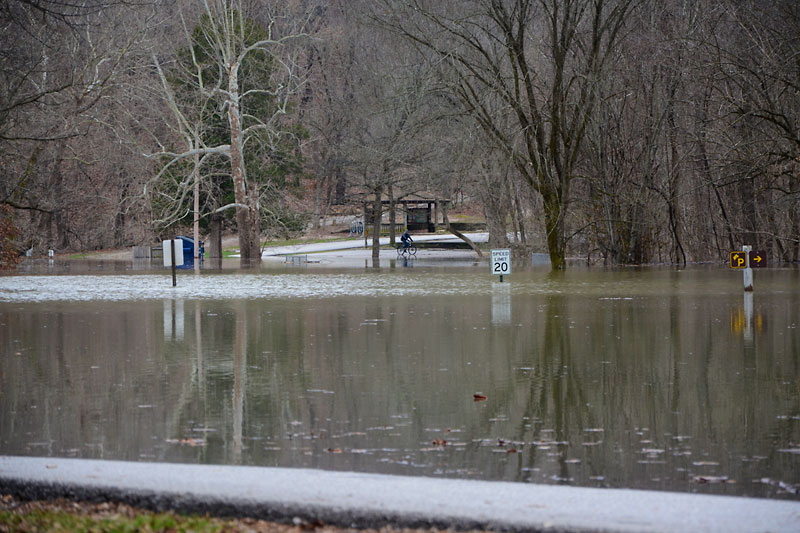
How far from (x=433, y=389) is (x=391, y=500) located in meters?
4.83

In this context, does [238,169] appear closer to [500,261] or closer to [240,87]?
[240,87]

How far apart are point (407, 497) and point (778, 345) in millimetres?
9255

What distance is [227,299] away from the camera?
2359 cm

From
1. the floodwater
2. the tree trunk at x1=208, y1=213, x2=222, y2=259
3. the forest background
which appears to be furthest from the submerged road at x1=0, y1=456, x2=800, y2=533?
the tree trunk at x1=208, y1=213, x2=222, y2=259

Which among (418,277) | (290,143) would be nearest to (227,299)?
(418,277)

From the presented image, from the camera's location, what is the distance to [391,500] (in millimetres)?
5285

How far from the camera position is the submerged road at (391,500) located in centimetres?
496

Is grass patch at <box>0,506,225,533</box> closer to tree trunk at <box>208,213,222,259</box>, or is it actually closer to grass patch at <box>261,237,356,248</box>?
tree trunk at <box>208,213,222,259</box>

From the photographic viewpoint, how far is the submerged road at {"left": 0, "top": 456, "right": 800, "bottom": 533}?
496 cm

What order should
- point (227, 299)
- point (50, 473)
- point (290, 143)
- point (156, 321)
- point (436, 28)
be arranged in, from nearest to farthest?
point (50, 473) → point (156, 321) → point (227, 299) → point (436, 28) → point (290, 143)

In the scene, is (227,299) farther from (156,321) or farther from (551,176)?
(551,176)

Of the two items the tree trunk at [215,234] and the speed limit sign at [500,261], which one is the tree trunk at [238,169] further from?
the speed limit sign at [500,261]

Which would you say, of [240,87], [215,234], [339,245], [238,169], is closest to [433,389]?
[238,169]

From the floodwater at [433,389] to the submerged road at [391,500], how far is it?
0.98 meters
